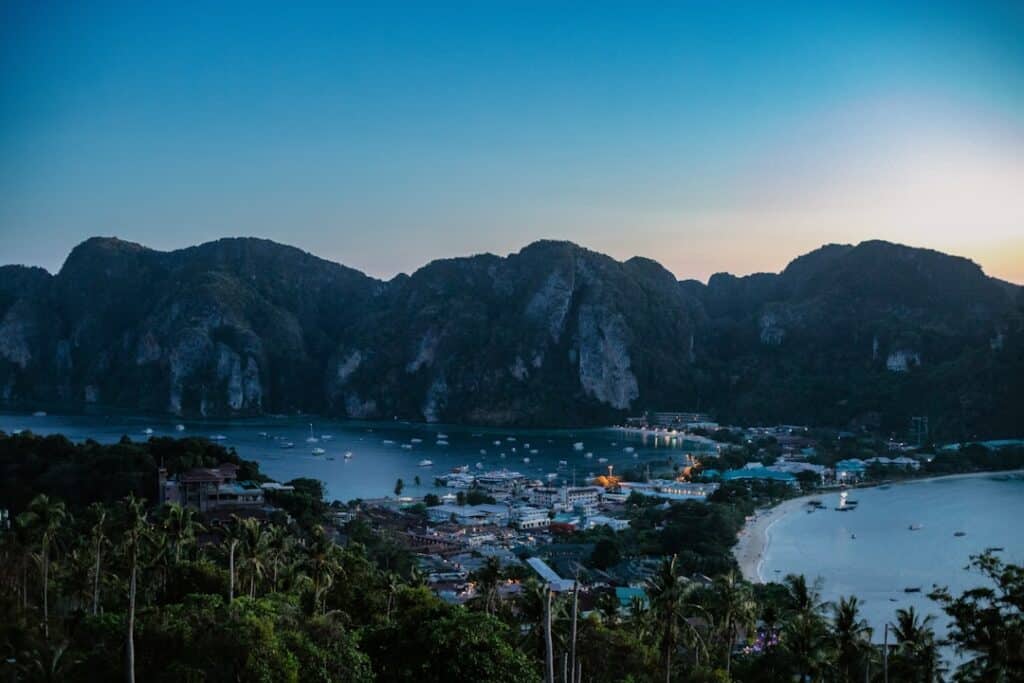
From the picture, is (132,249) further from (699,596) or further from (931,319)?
(699,596)

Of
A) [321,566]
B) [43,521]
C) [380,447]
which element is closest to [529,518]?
[321,566]

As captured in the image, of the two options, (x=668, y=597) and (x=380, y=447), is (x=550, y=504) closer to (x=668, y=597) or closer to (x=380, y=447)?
(x=668, y=597)

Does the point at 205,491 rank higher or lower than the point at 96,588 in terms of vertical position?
lower

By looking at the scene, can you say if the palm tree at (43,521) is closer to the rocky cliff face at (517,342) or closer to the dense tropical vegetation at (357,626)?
the dense tropical vegetation at (357,626)

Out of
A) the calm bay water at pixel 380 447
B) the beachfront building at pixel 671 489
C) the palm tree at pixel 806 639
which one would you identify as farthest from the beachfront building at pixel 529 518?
the palm tree at pixel 806 639

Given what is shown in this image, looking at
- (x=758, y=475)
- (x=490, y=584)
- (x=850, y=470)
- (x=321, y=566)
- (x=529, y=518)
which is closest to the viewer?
(x=321, y=566)

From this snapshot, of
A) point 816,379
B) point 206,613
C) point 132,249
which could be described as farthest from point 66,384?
point 206,613
